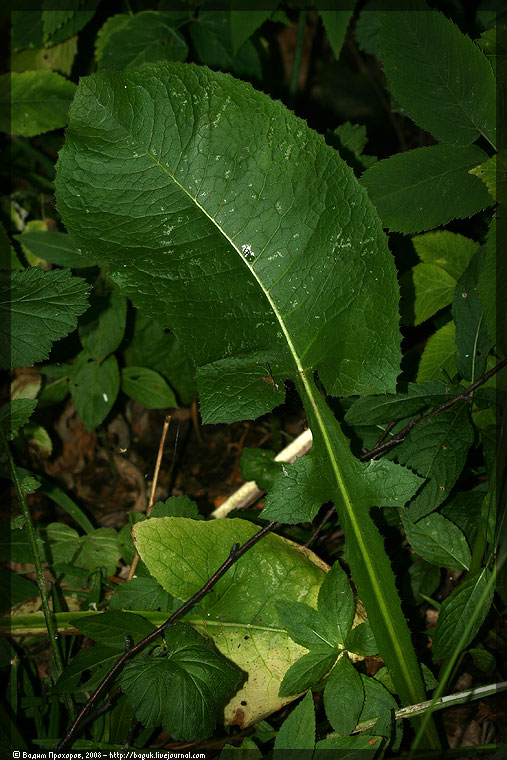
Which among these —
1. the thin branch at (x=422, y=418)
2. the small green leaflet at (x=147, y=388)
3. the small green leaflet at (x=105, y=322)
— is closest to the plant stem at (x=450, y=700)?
the thin branch at (x=422, y=418)

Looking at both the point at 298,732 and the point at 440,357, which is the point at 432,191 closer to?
the point at 440,357

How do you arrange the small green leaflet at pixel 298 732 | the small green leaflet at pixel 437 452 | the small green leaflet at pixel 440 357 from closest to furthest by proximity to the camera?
the small green leaflet at pixel 298 732 < the small green leaflet at pixel 437 452 < the small green leaflet at pixel 440 357

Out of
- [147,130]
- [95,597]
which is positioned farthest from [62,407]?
[147,130]

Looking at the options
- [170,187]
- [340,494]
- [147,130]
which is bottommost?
[340,494]

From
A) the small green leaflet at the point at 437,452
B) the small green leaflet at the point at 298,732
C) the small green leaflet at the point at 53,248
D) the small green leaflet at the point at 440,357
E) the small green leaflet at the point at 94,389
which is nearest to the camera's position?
the small green leaflet at the point at 298,732

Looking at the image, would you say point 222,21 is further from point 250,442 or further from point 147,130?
point 250,442

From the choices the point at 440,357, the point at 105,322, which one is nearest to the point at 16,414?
the point at 105,322

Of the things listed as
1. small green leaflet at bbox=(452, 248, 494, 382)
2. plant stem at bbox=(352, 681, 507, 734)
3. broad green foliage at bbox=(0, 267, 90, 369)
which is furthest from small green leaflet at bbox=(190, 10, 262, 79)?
plant stem at bbox=(352, 681, 507, 734)

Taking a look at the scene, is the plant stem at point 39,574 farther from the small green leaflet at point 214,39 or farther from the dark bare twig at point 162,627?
the small green leaflet at point 214,39

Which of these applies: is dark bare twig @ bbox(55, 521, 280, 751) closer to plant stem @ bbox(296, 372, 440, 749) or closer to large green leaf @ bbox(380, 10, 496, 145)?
plant stem @ bbox(296, 372, 440, 749)
